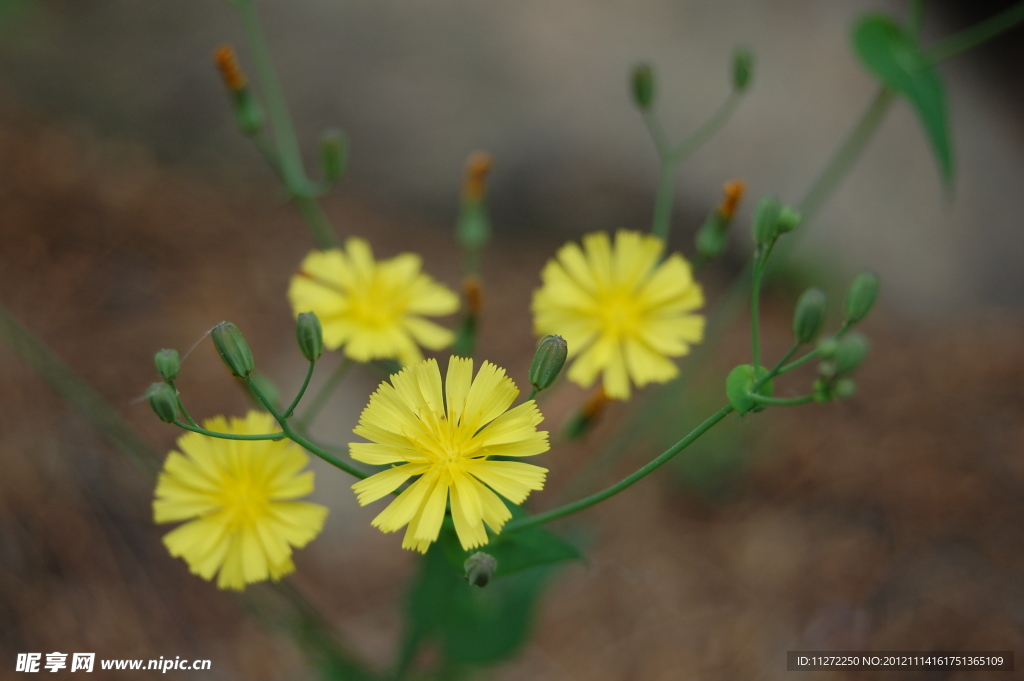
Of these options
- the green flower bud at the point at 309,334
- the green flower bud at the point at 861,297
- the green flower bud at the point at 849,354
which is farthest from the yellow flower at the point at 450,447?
the green flower bud at the point at 861,297

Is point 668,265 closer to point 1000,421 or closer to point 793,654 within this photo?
point 793,654

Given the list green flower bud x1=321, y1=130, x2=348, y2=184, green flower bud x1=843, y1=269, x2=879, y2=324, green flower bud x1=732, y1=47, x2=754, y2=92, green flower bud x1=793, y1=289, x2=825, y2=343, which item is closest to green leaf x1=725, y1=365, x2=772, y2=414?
green flower bud x1=793, y1=289, x2=825, y2=343

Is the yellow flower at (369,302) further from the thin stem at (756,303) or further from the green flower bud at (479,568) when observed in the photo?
the thin stem at (756,303)

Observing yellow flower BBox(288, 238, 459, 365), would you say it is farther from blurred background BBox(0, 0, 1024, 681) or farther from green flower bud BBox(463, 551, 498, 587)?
blurred background BBox(0, 0, 1024, 681)

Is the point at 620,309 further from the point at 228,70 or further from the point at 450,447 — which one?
the point at 228,70

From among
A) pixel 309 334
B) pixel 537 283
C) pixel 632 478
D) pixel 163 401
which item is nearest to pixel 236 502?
pixel 163 401
